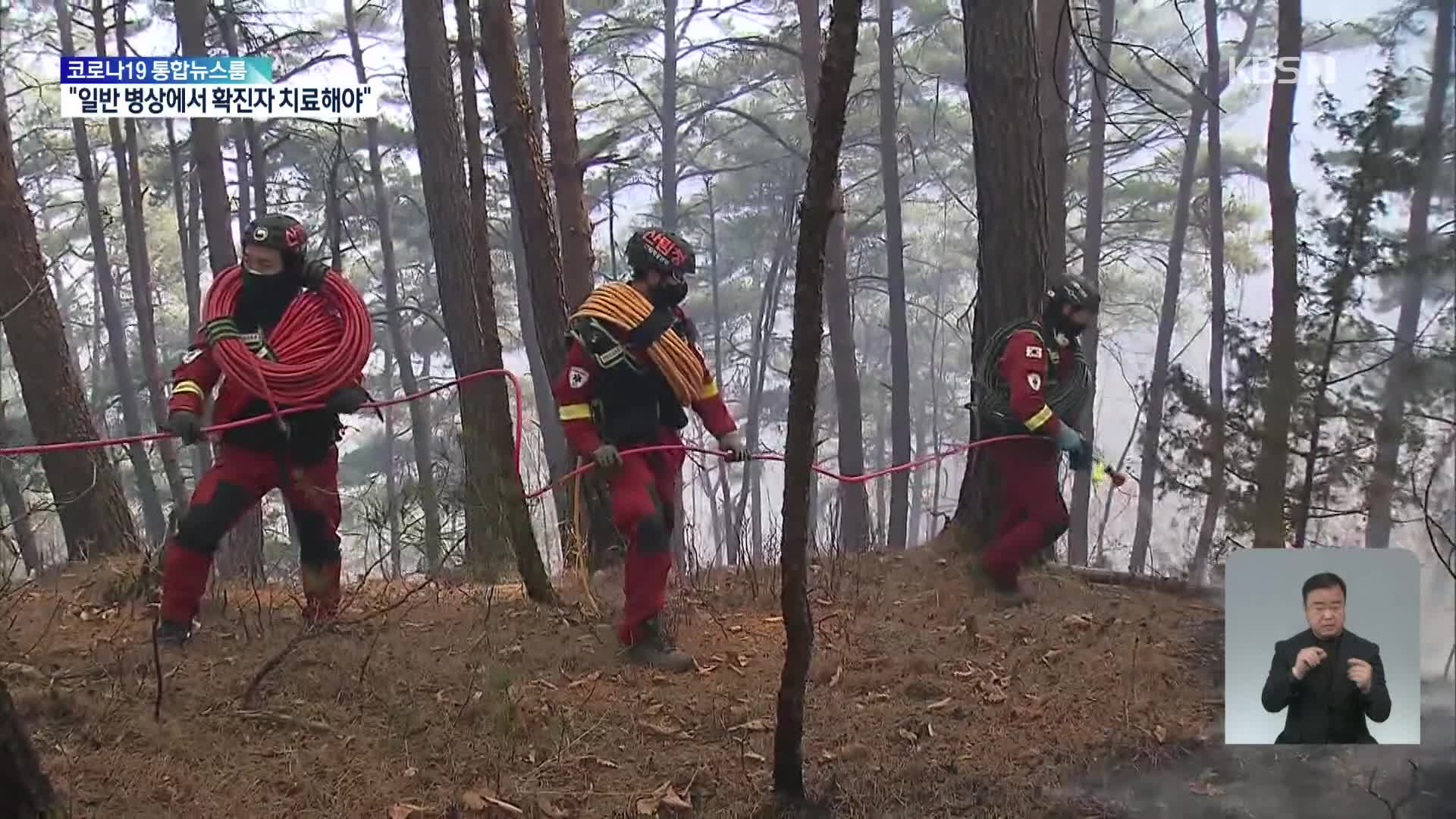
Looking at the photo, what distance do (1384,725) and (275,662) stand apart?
3.01 meters

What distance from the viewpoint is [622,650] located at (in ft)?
12.2

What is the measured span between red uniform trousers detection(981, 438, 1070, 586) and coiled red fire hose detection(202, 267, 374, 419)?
2518mm

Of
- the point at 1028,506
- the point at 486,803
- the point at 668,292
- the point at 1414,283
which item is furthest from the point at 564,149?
the point at 1414,283

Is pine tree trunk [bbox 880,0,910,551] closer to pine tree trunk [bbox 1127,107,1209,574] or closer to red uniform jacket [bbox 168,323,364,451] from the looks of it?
pine tree trunk [bbox 1127,107,1209,574]

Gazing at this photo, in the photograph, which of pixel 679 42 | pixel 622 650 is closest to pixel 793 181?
pixel 679 42

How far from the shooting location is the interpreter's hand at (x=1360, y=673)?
2709mm

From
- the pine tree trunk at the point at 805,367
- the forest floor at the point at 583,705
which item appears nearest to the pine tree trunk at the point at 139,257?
the forest floor at the point at 583,705

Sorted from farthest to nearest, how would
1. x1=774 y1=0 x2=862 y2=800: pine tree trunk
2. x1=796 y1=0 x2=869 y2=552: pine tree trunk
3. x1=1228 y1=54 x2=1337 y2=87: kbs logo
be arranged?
x1=796 y1=0 x2=869 y2=552: pine tree trunk
x1=1228 y1=54 x2=1337 y2=87: kbs logo
x1=774 y1=0 x2=862 y2=800: pine tree trunk

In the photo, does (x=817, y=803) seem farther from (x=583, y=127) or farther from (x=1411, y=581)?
(x=583, y=127)

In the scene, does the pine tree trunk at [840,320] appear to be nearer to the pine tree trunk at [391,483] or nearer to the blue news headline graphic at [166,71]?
the pine tree trunk at [391,483]

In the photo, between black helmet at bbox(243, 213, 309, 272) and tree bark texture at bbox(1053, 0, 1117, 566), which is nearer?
black helmet at bbox(243, 213, 309, 272)

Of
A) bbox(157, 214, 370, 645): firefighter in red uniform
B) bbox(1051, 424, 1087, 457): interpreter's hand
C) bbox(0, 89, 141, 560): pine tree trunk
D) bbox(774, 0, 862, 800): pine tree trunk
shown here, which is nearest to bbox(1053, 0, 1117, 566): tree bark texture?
bbox(1051, 424, 1087, 457): interpreter's hand

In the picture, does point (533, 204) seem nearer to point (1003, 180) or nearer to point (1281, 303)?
point (1003, 180)

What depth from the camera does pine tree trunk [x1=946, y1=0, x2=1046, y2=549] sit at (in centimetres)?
454
